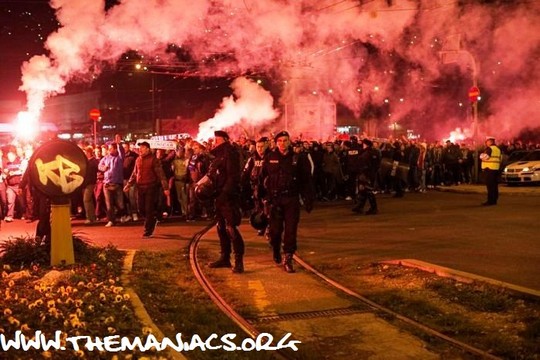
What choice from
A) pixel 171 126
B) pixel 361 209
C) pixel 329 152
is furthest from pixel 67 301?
pixel 171 126

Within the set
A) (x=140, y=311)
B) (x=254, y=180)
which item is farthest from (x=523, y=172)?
(x=140, y=311)

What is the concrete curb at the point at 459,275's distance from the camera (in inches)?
293

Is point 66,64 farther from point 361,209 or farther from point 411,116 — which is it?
point 411,116

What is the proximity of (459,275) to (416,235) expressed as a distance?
13.1 feet

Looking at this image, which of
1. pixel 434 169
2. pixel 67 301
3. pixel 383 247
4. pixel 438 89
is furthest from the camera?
pixel 438 89

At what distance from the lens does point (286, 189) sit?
9.23m

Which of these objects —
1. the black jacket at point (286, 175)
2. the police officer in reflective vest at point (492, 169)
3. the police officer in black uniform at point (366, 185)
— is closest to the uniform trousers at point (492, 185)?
the police officer in reflective vest at point (492, 169)

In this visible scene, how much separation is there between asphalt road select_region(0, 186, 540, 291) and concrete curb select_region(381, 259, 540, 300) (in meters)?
0.43

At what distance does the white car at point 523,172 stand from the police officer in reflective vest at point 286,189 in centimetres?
1698

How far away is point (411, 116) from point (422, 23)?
113 ft

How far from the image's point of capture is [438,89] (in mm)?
50656

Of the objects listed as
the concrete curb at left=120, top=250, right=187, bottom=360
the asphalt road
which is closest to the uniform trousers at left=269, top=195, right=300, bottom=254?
the asphalt road

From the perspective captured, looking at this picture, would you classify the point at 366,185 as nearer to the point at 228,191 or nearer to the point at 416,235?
the point at 416,235

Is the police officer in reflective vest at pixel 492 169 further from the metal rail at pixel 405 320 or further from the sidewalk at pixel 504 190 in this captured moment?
the metal rail at pixel 405 320
